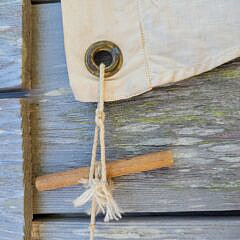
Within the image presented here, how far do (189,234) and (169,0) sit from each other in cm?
31

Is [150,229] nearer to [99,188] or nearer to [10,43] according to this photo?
[99,188]

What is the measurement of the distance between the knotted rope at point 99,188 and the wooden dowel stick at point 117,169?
1 cm

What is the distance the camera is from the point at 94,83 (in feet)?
1.94

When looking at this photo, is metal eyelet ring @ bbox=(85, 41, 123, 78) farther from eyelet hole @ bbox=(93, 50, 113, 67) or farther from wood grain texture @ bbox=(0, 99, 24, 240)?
wood grain texture @ bbox=(0, 99, 24, 240)

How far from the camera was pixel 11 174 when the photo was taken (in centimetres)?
59

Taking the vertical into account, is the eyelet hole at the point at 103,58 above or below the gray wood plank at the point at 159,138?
above

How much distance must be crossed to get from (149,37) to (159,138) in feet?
0.45

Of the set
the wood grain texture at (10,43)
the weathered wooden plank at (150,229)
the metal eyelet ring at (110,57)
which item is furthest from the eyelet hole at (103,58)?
the weathered wooden plank at (150,229)

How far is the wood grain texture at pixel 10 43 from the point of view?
61cm

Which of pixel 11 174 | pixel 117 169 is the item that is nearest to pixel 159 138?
pixel 117 169

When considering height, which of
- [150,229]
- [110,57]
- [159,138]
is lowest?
[150,229]

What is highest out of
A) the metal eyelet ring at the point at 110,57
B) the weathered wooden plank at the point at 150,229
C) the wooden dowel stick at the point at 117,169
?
the metal eyelet ring at the point at 110,57

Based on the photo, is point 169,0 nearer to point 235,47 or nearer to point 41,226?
point 235,47

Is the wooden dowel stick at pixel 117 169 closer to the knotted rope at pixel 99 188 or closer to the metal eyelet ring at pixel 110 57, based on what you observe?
the knotted rope at pixel 99 188
